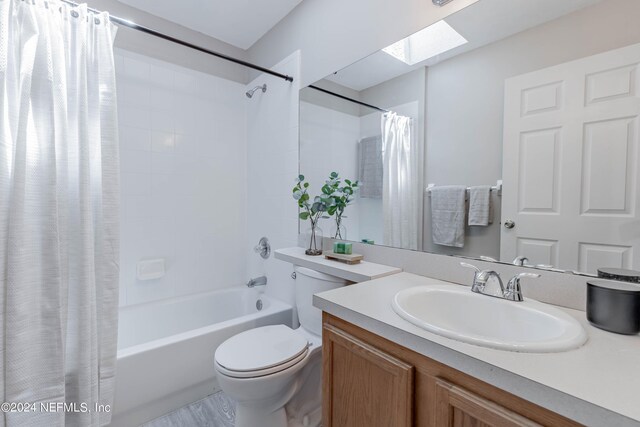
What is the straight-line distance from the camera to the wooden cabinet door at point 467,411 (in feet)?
1.81

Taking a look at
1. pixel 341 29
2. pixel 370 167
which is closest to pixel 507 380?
pixel 370 167

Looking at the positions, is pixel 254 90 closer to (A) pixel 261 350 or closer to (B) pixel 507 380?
(A) pixel 261 350

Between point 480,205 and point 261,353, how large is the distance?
1125 mm

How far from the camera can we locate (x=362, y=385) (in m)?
0.85

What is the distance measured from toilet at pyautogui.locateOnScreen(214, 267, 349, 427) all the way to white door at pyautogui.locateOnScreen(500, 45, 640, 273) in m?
0.83

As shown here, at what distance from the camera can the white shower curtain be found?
1.12 metres

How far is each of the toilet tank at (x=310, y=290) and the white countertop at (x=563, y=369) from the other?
0.63m

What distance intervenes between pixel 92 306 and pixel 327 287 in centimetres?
107

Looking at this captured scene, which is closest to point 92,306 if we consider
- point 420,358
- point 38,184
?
point 38,184

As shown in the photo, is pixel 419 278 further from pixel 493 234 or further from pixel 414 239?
pixel 493 234

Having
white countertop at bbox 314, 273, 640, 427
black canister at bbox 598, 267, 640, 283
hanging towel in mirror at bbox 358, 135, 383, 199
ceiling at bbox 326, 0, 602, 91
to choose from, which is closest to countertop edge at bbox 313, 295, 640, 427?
white countertop at bbox 314, 273, 640, 427

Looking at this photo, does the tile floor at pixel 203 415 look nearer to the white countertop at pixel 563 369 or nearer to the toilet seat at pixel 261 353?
the toilet seat at pixel 261 353

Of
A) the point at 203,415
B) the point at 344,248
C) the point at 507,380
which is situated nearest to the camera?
the point at 507,380

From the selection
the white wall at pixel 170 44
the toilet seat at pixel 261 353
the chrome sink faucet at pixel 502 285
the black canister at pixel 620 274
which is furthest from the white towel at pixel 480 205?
the white wall at pixel 170 44
